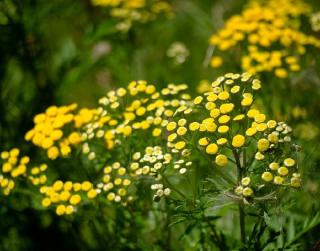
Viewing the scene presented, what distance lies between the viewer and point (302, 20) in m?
3.44

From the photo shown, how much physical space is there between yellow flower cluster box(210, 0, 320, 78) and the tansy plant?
23.0 inches

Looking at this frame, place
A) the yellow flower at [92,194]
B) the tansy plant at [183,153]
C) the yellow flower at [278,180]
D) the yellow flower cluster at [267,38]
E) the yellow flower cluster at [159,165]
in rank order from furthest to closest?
the yellow flower cluster at [267,38]
the yellow flower at [92,194]
the yellow flower cluster at [159,165]
the tansy plant at [183,153]
the yellow flower at [278,180]

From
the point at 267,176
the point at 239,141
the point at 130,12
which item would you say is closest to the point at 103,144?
the point at 239,141

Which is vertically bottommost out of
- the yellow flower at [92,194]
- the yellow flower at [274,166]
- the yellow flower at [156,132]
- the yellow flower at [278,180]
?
the yellow flower at [92,194]

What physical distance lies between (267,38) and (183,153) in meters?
1.32

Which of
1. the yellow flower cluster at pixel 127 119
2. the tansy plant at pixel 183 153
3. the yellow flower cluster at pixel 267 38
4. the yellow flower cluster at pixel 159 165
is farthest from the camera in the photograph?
the yellow flower cluster at pixel 267 38

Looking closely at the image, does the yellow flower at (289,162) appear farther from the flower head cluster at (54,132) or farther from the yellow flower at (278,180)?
the flower head cluster at (54,132)

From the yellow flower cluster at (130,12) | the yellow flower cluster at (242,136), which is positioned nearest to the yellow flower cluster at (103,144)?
the yellow flower cluster at (242,136)

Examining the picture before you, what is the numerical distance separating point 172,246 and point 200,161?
2.41 feet

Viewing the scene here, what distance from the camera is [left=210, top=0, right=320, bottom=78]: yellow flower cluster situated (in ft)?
9.55

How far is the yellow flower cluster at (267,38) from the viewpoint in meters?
2.91

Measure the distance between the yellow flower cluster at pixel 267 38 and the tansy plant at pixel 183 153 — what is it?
584mm

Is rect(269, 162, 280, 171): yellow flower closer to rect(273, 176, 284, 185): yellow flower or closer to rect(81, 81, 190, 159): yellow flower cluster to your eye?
rect(273, 176, 284, 185): yellow flower

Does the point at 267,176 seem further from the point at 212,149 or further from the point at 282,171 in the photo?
the point at 212,149
